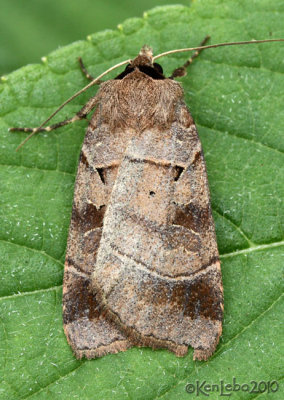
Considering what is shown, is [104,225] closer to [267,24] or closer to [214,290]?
[214,290]

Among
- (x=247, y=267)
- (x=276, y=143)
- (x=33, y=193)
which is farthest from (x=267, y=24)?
(x=33, y=193)

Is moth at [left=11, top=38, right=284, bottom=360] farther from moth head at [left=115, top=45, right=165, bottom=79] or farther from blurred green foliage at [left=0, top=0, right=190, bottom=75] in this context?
blurred green foliage at [left=0, top=0, right=190, bottom=75]

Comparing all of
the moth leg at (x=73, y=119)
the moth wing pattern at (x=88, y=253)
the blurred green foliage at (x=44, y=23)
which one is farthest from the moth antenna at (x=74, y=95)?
the blurred green foliage at (x=44, y=23)

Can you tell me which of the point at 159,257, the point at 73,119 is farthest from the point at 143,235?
the point at 73,119

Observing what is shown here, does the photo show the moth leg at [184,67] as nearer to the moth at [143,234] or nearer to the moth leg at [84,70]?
the moth at [143,234]

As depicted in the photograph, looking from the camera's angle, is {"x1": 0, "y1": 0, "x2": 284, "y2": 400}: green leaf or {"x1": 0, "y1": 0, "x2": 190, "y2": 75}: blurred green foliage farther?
{"x1": 0, "y1": 0, "x2": 190, "y2": 75}: blurred green foliage

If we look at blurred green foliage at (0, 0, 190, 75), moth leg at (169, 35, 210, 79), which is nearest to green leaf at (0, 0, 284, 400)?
moth leg at (169, 35, 210, 79)

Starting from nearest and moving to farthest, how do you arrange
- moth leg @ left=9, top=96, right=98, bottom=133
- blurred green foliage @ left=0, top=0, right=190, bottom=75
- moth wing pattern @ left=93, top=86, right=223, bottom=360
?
moth wing pattern @ left=93, top=86, right=223, bottom=360
moth leg @ left=9, top=96, right=98, bottom=133
blurred green foliage @ left=0, top=0, right=190, bottom=75
